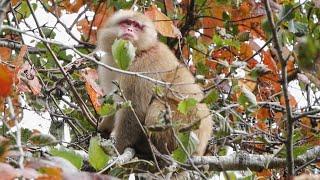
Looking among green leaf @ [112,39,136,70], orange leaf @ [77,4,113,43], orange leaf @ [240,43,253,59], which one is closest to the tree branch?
green leaf @ [112,39,136,70]

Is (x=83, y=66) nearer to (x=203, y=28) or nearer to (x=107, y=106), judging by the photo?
(x=203, y=28)

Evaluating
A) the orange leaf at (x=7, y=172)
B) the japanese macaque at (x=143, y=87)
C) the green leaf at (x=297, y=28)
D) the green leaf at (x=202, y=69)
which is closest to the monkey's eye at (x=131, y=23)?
the japanese macaque at (x=143, y=87)

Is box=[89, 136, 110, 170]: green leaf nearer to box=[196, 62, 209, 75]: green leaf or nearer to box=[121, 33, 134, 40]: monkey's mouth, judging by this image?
box=[196, 62, 209, 75]: green leaf

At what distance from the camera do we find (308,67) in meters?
1.67

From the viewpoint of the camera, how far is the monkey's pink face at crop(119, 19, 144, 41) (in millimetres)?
5932

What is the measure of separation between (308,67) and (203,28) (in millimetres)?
4489

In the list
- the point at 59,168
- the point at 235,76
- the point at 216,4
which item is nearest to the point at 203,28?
the point at 216,4

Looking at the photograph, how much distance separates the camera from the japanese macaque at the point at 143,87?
5.25 meters

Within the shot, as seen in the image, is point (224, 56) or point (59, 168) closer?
point (59, 168)

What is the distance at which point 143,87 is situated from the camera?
224 inches

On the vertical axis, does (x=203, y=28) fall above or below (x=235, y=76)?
above

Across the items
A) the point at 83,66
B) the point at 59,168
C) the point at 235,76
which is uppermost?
the point at 83,66

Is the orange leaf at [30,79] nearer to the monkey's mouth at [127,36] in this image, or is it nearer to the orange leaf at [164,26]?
the orange leaf at [164,26]

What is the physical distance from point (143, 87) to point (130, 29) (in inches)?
25.8
